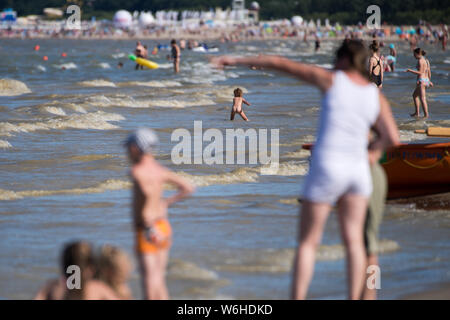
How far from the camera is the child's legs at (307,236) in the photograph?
5.28 m

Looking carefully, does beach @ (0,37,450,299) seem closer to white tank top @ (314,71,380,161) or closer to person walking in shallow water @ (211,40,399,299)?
person walking in shallow water @ (211,40,399,299)

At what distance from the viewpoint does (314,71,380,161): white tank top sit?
208 inches

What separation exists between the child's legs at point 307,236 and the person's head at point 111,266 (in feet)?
3.59

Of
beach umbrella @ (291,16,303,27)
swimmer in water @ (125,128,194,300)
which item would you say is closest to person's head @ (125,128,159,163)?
swimmer in water @ (125,128,194,300)

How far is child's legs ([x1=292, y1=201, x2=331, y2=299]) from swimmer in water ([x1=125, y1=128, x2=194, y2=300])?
84 centimetres

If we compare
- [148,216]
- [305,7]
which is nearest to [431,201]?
[148,216]

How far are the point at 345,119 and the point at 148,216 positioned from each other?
136 centimetres

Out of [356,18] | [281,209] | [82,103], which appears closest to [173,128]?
[82,103]

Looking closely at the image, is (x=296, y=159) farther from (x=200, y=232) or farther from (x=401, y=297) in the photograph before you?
(x=401, y=297)

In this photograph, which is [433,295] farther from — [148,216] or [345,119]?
[148,216]

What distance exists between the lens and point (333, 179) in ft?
17.1

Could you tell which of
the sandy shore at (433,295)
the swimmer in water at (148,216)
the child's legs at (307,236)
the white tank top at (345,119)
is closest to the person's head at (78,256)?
the swimmer in water at (148,216)

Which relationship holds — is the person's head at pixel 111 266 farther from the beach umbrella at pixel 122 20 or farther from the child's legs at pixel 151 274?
the beach umbrella at pixel 122 20
